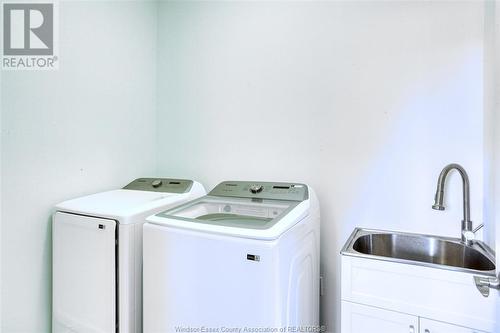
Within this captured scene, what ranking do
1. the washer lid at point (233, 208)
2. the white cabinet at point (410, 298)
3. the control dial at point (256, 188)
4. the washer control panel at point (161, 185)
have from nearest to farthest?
the white cabinet at point (410, 298) < the washer lid at point (233, 208) < the control dial at point (256, 188) < the washer control panel at point (161, 185)

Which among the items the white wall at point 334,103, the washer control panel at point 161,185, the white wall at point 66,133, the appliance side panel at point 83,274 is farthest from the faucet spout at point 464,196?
the white wall at point 66,133

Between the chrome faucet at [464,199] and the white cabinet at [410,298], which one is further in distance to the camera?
the chrome faucet at [464,199]

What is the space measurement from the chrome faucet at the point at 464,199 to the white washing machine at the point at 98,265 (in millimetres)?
1520

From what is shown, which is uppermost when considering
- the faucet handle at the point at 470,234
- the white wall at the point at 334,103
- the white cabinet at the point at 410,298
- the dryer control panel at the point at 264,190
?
the white wall at the point at 334,103

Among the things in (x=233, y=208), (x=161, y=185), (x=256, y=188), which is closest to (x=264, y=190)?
(x=256, y=188)

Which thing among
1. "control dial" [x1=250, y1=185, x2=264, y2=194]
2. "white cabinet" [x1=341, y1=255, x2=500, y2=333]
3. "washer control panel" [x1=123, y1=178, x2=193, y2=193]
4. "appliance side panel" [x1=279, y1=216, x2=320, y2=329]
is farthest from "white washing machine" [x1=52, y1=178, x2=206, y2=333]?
"white cabinet" [x1=341, y1=255, x2=500, y2=333]

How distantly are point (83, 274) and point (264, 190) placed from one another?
1133 millimetres

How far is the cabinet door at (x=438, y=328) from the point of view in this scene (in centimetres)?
112

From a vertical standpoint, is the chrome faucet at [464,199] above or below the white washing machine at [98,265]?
above

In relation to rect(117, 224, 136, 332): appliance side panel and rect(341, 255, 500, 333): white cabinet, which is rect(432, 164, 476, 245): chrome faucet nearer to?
rect(341, 255, 500, 333): white cabinet

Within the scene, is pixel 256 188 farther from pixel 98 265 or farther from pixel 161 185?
pixel 98 265

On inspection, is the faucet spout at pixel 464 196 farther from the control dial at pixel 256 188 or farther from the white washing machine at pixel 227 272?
the control dial at pixel 256 188

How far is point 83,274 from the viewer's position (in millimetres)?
1484

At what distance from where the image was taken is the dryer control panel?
5.43 feet
